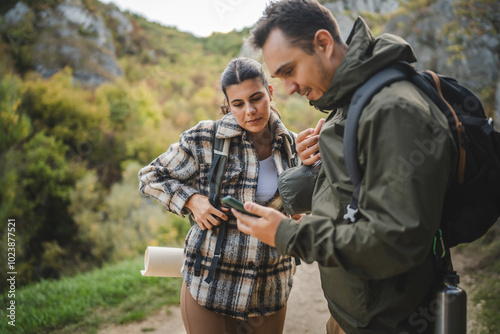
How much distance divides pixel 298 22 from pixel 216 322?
5.17ft

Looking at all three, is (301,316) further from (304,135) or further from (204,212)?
(304,135)

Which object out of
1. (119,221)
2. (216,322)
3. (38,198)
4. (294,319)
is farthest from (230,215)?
(38,198)

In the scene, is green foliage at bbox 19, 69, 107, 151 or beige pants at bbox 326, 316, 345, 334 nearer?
beige pants at bbox 326, 316, 345, 334

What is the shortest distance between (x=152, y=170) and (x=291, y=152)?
2.83ft

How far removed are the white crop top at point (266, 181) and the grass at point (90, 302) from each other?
3.35m

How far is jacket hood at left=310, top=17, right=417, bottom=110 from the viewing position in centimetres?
119

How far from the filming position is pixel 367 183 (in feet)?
3.51

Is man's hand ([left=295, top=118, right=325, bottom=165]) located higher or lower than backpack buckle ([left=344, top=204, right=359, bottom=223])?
higher

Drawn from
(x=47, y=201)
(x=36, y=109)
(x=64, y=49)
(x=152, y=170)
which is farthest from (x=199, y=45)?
(x=152, y=170)

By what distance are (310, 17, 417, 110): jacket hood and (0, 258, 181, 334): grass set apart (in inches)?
169

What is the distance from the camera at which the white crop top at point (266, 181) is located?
2080 millimetres

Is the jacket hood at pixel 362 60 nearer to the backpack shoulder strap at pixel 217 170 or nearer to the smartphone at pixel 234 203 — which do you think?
the smartphone at pixel 234 203

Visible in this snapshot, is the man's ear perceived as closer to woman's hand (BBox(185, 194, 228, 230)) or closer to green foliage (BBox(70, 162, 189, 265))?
woman's hand (BBox(185, 194, 228, 230))

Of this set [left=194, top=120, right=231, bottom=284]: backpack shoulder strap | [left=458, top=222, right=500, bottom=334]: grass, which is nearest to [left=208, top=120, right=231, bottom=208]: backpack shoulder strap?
[left=194, top=120, right=231, bottom=284]: backpack shoulder strap
